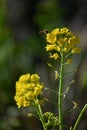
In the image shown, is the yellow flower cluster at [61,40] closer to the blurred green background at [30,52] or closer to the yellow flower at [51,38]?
the yellow flower at [51,38]

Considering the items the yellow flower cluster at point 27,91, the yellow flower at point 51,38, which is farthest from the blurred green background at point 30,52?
the yellow flower at point 51,38

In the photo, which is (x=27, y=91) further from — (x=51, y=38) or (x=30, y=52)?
(x=30, y=52)

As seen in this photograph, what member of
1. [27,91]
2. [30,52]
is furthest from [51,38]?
[30,52]

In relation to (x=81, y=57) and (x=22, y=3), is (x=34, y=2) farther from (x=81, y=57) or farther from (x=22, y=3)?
(x=81, y=57)

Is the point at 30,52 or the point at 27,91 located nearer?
the point at 27,91

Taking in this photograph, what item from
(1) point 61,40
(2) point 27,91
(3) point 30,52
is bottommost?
(3) point 30,52

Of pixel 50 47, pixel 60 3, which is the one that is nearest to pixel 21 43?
pixel 60 3
